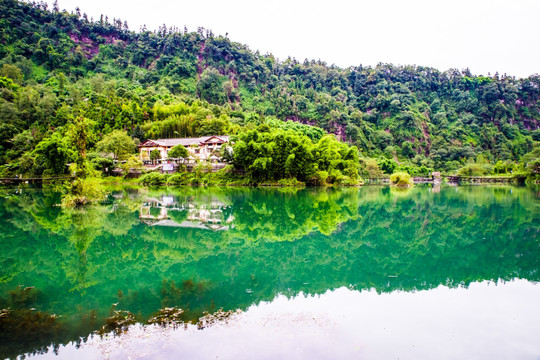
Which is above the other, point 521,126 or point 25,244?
point 521,126

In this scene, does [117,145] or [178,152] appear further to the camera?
[117,145]

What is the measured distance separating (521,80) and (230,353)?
147 m

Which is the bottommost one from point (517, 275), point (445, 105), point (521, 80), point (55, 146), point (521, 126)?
point (517, 275)

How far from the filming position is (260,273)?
9.88 meters

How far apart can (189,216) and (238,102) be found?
291 feet

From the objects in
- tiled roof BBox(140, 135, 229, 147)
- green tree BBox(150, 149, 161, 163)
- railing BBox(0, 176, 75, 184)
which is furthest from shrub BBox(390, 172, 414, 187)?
railing BBox(0, 176, 75, 184)

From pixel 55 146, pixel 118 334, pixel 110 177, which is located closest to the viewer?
pixel 118 334

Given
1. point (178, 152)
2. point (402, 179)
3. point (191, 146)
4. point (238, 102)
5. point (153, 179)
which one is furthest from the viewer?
point (238, 102)

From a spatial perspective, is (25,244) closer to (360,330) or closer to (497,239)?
(360,330)

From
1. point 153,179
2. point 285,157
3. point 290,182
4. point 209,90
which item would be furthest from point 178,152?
point 209,90

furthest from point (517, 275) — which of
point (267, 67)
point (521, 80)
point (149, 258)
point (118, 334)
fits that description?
point (521, 80)

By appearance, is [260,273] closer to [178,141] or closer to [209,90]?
[178,141]

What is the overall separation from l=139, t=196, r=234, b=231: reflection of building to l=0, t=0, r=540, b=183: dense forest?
20.0m

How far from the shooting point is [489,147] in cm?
9862
